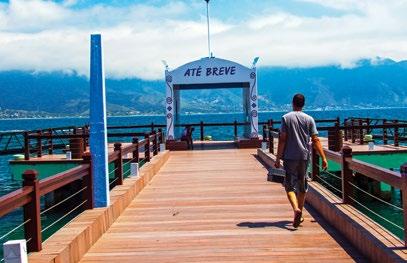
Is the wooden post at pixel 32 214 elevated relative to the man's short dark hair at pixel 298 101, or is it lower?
lower

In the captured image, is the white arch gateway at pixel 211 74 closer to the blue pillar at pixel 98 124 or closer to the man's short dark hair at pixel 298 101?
the blue pillar at pixel 98 124

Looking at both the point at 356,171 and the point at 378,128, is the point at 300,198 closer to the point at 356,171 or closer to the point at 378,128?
the point at 356,171

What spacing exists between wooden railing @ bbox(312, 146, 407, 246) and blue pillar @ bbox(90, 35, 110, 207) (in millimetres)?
3414

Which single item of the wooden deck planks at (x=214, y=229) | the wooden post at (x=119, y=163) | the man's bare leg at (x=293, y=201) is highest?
the wooden post at (x=119, y=163)

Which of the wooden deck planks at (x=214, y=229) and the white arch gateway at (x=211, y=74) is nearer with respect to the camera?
the wooden deck planks at (x=214, y=229)

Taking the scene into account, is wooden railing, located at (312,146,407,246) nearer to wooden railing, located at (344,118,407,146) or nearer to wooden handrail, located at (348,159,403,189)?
wooden handrail, located at (348,159,403,189)

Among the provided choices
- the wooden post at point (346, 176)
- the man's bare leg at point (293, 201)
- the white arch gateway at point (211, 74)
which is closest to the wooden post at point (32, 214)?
the man's bare leg at point (293, 201)

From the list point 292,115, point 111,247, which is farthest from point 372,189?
point 111,247

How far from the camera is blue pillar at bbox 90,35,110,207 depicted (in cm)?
823

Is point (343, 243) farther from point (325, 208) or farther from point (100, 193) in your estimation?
point (100, 193)

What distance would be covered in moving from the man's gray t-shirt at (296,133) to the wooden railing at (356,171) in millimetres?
694

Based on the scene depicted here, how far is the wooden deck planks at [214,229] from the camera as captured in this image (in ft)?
21.6

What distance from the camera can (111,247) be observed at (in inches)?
280

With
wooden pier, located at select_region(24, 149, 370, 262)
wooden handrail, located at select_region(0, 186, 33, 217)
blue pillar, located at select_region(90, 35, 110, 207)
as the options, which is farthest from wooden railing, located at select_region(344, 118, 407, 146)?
wooden handrail, located at select_region(0, 186, 33, 217)
